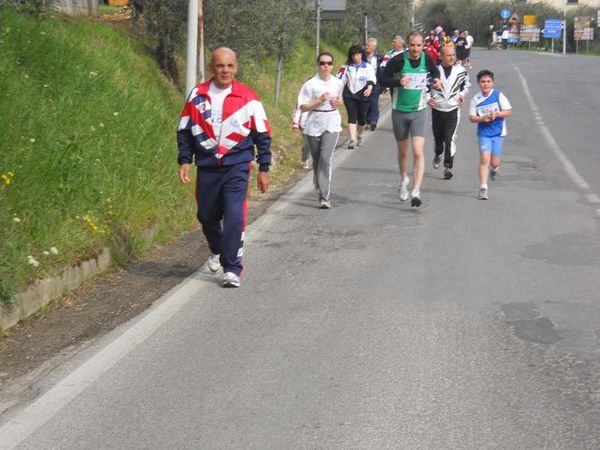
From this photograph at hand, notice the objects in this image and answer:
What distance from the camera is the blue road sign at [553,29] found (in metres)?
92.3

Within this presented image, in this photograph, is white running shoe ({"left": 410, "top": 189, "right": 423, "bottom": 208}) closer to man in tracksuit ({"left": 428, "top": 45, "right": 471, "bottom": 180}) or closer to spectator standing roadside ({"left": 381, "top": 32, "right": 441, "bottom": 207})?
spectator standing roadside ({"left": 381, "top": 32, "right": 441, "bottom": 207})

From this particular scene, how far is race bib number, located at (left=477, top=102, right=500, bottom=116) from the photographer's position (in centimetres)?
1382

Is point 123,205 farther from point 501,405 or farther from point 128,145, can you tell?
point 501,405

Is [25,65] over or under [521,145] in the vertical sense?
over

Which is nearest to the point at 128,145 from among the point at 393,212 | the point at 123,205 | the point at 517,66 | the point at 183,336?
the point at 123,205

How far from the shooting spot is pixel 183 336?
24.2 ft

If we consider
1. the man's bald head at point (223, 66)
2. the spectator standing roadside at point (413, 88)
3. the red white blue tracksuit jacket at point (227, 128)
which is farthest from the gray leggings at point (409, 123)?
the man's bald head at point (223, 66)

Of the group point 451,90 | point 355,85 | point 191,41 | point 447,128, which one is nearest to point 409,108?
point 451,90

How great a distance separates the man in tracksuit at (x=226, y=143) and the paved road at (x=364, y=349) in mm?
436

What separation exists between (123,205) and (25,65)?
10.5 ft

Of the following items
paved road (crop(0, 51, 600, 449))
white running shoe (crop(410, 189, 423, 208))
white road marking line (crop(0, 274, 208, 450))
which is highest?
white running shoe (crop(410, 189, 423, 208))

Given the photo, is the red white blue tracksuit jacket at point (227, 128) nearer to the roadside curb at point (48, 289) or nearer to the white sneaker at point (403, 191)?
the roadside curb at point (48, 289)

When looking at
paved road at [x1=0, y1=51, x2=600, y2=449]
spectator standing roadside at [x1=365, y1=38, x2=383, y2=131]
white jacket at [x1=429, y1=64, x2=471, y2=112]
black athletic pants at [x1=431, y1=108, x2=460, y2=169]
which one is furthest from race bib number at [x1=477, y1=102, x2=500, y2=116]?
spectator standing roadside at [x1=365, y1=38, x2=383, y2=131]

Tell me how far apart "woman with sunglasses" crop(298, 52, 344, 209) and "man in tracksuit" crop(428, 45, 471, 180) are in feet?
5.84
